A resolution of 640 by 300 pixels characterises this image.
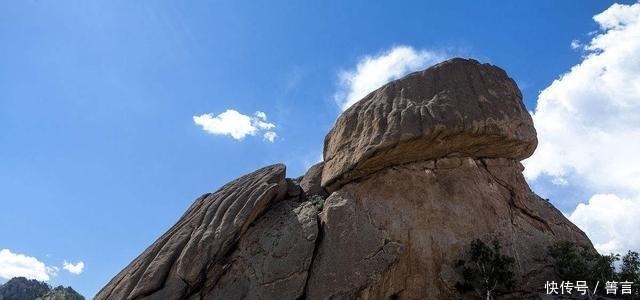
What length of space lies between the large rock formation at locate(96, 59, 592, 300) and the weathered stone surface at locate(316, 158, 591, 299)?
0.17 feet

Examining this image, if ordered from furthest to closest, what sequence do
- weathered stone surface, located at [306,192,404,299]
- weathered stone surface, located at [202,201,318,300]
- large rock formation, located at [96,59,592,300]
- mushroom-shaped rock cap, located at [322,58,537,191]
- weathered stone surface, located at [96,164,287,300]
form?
mushroom-shaped rock cap, located at [322,58,537,191] < weathered stone surface, located at [96,164,287,300] < large rock formation, located at [96,59,592,300] < weathered stone surface, located at [202,201,318,300] < weathered stone surface, located at [306,192,404,299]

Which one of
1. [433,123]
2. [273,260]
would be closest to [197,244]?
[273,260]

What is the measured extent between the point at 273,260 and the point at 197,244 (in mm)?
3618

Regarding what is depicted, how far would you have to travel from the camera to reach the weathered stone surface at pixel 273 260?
21062 millimetres

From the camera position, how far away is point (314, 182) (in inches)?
1100

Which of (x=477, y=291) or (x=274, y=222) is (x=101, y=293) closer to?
(x=274, y=222)

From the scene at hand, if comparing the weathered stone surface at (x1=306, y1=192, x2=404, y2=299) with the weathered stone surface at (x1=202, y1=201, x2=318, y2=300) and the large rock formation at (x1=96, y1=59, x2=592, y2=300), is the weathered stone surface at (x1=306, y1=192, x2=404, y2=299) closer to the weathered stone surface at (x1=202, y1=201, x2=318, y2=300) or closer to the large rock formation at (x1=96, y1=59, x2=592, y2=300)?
the large rock formation at (x1=96, y1=59, x2=592, y2=300)

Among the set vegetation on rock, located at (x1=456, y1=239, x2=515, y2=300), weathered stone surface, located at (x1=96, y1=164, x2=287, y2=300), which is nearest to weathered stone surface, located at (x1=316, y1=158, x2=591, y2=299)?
vegetation on rock, located at (x1=456, y1=239, x2=515, y2=300)

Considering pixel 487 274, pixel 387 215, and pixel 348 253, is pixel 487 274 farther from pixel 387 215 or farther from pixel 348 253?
pixel 348 253

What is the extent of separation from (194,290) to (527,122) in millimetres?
17919

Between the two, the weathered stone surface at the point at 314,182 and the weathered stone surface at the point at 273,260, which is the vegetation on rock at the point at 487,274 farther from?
the weathered stone surface at the point at 314,182

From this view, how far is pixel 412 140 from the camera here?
2283cm

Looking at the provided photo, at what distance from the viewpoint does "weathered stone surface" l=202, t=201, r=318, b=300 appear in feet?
69.1

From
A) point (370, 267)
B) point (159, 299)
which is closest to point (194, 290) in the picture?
point (159, 299)
